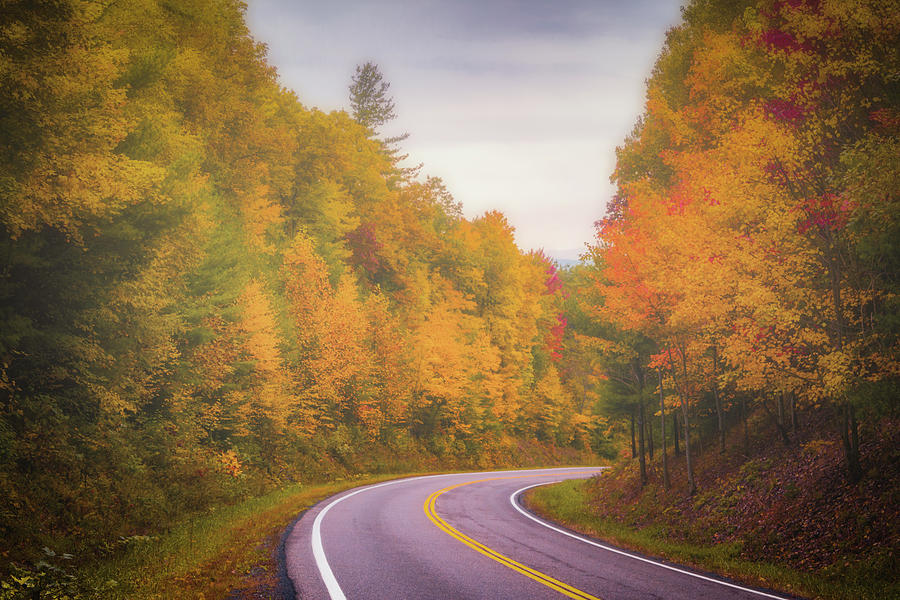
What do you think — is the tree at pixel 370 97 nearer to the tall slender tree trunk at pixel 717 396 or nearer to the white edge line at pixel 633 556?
the tall slender tree trunk at pixel 717 396

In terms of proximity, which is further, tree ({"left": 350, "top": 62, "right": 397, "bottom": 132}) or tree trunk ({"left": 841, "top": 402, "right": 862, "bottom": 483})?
tree ({"left": 350, "top": 62, "right": 397, "bottom": 132})

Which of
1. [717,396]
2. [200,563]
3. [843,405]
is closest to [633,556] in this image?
[843,405]

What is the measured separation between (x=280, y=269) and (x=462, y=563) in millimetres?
21617

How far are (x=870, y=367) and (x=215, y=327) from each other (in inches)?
792

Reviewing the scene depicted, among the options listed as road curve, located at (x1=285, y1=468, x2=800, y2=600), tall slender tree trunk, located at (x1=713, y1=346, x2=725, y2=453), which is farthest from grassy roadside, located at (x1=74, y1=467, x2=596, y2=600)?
tall slender tree trunk, located at (x1=713, y1=346, x2=725, y2=453)

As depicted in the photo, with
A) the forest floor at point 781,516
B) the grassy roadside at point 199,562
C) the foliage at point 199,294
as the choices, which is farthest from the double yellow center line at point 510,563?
the foliage at point 199,294

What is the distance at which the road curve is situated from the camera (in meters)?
7.40

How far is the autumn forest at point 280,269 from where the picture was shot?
399 inches

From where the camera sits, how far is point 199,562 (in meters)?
8.76

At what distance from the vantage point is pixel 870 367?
10125 mm

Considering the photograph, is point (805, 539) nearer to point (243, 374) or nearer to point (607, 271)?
point (607, 271)

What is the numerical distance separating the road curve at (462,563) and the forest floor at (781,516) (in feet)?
4.75

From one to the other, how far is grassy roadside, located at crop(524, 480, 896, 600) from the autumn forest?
2.64 meters

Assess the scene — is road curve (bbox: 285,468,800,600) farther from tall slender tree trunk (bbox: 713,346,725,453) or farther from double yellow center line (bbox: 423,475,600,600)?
tall slender tree trunk (bbox: 713,346,725,453)
